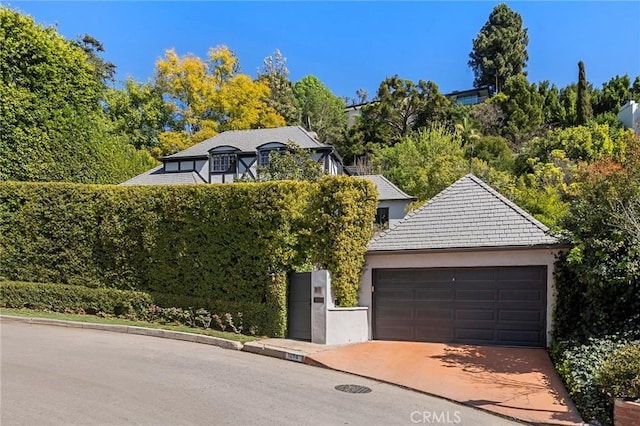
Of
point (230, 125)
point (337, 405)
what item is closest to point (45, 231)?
point (337, 405)

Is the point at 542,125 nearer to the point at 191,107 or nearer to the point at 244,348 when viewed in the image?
the point at 191,107

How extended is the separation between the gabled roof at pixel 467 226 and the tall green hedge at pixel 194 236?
1185 millimetres

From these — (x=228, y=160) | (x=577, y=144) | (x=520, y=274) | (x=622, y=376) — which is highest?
(x=577, y=144)

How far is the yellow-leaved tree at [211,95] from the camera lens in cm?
4253

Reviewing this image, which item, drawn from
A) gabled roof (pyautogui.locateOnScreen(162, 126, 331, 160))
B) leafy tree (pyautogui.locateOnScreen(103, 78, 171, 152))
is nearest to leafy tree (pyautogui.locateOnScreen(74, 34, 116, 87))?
leafy tree (pyautogui.locateOnScreen(103, 78, 171, 152))

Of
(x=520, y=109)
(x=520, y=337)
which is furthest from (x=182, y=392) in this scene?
(x=520, y=109)

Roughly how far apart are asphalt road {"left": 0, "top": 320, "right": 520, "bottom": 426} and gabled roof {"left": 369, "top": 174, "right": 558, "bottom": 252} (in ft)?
16.8

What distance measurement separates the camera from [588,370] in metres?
7.98

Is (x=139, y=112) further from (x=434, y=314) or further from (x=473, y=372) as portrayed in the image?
(x=473, y=372)

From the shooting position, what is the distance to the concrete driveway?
7281 millimetres

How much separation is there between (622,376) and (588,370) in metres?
1.45

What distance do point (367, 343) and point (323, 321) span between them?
5.20 feet

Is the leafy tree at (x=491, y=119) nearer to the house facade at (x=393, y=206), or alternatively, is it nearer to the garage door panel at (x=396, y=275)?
the house facade at (x=393, y=206)

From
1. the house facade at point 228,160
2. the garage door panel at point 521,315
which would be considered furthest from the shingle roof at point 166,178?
the garage door panel at point 521,315
